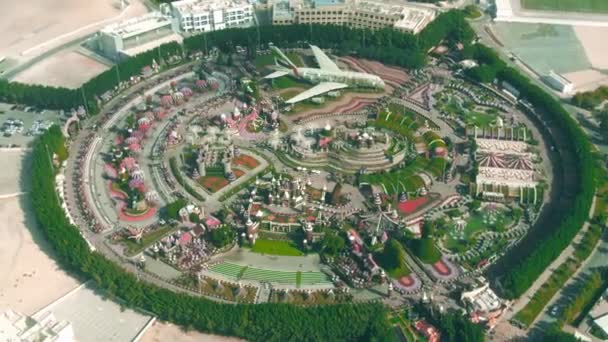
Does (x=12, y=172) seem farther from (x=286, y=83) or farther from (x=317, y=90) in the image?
(x=317, y=90)

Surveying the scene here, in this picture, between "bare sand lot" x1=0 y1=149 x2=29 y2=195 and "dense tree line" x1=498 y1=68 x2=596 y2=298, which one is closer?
"dense tree line" x1=498 y1=68 x2=596 y2=298

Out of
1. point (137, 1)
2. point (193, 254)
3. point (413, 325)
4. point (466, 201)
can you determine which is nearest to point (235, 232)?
point (193, 254)

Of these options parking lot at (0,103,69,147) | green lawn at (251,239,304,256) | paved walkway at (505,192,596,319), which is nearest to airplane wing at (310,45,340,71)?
green lawn at (251,239,304,256)

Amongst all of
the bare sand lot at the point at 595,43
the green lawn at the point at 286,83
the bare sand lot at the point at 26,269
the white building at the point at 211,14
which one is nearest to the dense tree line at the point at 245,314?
the bare sand lot at the point at 26,269

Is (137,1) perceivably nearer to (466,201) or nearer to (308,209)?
(308,209)

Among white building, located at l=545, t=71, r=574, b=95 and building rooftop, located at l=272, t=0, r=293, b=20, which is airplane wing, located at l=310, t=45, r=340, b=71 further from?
white building, located at l=545, t=71, r=574, b=95

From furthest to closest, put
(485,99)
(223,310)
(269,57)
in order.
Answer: (269,57), (485,99), (223,310)

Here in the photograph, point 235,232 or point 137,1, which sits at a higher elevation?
point 137,1

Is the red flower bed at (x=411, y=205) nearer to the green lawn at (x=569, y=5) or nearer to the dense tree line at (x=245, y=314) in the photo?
the dense tree line at (x=245, y=314)
